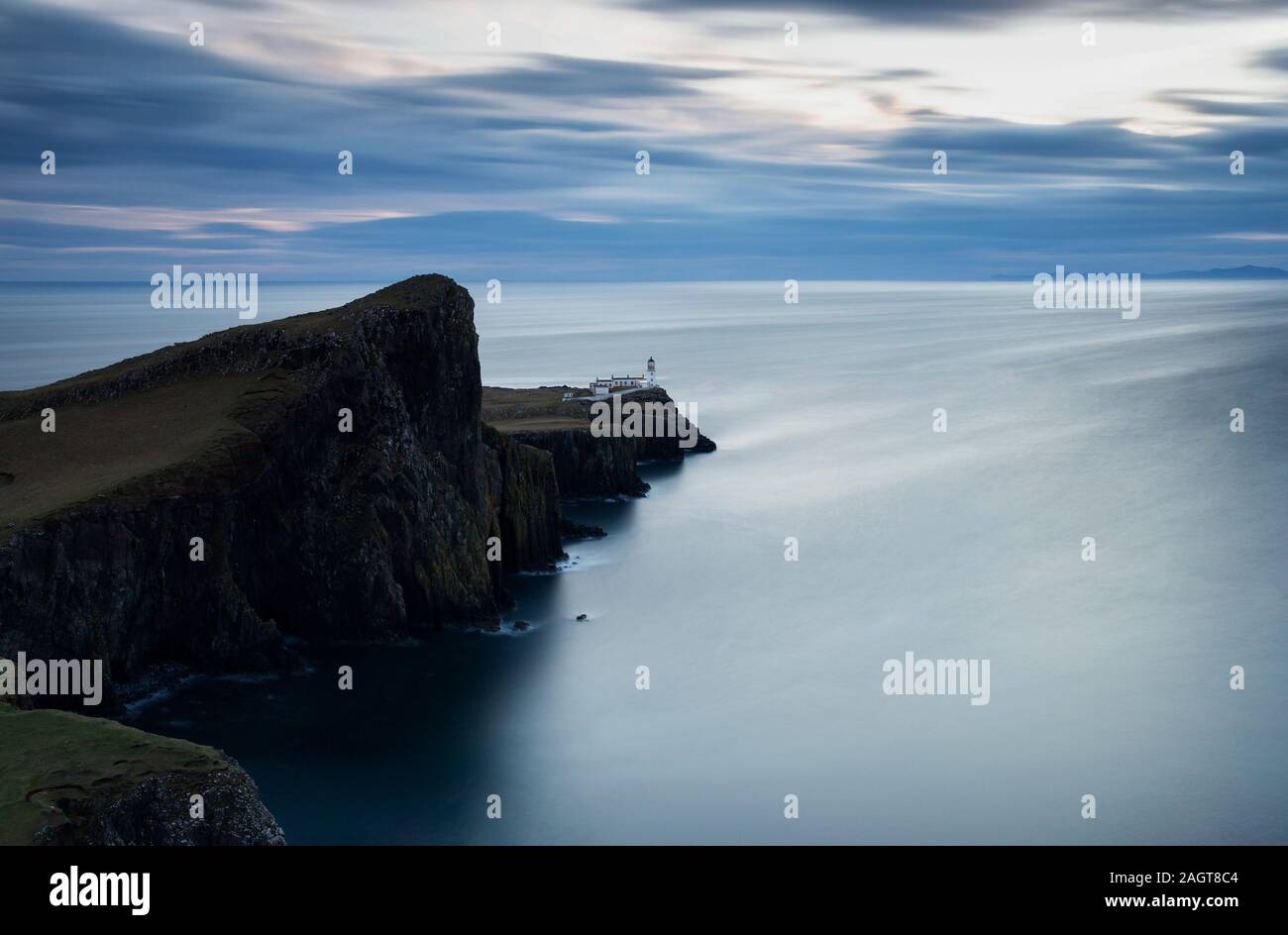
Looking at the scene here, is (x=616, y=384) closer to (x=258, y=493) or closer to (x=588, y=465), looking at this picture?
(x=588, y=465)

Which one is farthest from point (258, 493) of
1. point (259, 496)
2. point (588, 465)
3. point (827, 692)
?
point (588, 465)

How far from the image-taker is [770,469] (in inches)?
4970

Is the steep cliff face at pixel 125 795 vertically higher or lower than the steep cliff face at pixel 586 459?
lower

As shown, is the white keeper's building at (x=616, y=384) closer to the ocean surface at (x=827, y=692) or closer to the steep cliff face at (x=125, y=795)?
the ocean surface at (x=827, y=692)

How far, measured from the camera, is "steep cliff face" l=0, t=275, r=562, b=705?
175 ft

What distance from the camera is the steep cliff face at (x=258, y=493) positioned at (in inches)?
2095

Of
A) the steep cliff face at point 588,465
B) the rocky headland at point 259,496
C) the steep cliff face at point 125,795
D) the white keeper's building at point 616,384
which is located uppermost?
the white keeper's building at point 616,384

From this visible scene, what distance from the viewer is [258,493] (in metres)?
62.3

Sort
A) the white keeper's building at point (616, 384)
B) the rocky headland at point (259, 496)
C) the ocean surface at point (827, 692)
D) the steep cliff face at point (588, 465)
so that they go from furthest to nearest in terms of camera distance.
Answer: the white keeper's building at point (616, 384), the steep cliff face at point (588, 465), the rocky headland at point (259, 496), the ocean surface at point (827, 692)

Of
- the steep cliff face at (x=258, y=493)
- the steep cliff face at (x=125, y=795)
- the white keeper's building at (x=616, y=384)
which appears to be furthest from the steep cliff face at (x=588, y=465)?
the steep cliff face at (x=125, y=795)

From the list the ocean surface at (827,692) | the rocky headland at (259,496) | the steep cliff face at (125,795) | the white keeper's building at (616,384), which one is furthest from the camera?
the white keeper's building at (616,384)

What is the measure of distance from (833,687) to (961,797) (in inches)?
554

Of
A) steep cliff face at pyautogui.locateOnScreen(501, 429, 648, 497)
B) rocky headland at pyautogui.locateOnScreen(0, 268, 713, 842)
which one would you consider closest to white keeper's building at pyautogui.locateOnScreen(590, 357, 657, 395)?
steep cliff face at pyautogui.locateOnScreen(501, 429, 648, 497)

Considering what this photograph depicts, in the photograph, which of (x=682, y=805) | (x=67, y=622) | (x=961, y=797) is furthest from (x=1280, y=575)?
(x=67, y=622)
